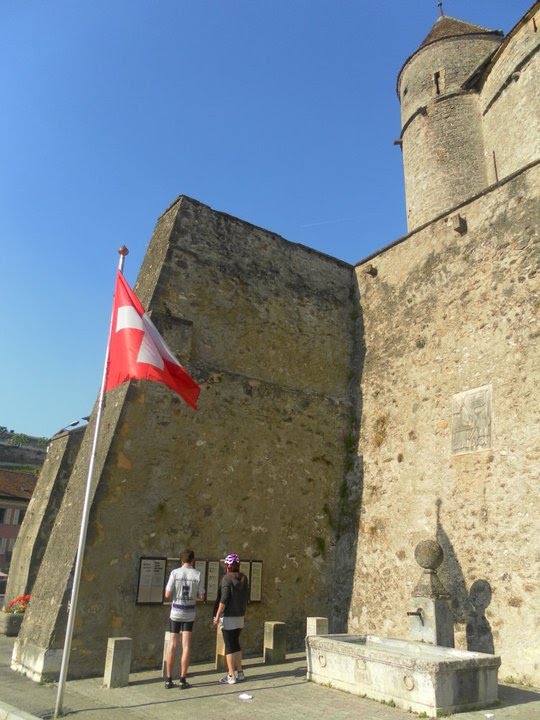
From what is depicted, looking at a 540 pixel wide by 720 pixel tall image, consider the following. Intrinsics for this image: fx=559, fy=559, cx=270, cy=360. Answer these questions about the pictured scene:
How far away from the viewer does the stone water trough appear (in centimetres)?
546

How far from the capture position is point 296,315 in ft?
37.9

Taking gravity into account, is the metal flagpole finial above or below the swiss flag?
above

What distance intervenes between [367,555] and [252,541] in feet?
6.84

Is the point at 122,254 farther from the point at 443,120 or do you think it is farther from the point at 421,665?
the point at 443,120

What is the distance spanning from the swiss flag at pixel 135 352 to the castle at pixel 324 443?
4.83ft

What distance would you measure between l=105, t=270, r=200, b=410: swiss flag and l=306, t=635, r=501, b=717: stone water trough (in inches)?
145

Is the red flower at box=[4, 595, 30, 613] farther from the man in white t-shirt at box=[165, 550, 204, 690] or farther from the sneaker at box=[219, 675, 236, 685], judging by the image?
the sneaker at box=[219, 675, 236, 685]

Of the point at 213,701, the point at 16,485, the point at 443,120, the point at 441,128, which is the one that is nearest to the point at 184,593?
the point at 213,701

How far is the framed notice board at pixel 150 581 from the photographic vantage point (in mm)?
7945

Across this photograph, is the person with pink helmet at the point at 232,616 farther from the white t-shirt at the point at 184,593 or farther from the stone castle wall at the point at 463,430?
the stone castle wall at the point at 463,430

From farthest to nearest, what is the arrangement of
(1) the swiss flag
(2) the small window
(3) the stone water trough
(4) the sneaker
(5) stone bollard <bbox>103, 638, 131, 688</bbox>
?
(2) the small window
(1) the swiss flag
(4) the sneaker
(5) stone bollard <bbox>103, 638, 131, 688</bbox>
(3) the stone water trough

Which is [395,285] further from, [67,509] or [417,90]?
[417,90]

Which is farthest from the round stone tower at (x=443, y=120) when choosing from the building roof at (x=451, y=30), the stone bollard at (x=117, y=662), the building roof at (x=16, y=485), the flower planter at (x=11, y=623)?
the building roof at (x=16, y=485)

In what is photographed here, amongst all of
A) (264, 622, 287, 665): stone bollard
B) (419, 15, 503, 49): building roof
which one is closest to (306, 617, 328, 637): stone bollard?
(264, 622, 287, 665): stone bollard
